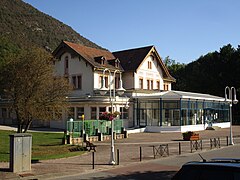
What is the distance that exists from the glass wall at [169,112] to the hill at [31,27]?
203ft

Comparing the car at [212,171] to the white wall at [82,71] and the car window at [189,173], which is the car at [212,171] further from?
the white wall at [82,71]

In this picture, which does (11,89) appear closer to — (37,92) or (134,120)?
(37,92)

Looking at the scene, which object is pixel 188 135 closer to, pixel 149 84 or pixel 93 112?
pixel 93 112

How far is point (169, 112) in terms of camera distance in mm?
41219

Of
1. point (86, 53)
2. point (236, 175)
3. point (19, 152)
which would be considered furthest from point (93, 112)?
point (236, 175)

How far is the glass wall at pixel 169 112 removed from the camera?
40.8 meters

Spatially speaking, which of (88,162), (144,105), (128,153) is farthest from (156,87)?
(88,162)

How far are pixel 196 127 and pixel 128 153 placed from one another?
76.2 feet

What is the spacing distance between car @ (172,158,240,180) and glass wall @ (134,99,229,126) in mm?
34360

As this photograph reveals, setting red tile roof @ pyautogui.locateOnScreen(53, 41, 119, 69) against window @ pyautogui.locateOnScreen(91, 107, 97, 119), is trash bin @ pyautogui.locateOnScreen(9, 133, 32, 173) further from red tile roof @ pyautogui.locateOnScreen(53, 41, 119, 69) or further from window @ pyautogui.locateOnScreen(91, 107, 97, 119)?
red tile roof @ pyautogui.locateOnScreen(53, 41, 119, 69)

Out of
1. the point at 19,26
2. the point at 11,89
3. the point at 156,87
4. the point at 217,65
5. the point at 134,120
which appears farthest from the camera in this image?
the point at 19,26

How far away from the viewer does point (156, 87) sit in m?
51.8

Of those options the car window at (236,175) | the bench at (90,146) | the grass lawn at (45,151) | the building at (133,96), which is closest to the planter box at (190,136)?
the bench at (90,146)

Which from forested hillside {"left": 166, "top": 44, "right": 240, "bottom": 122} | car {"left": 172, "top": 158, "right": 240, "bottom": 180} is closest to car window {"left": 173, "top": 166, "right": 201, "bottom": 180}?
car {"left": 172, "top": 158, "right": 240, "bottom": 180}
